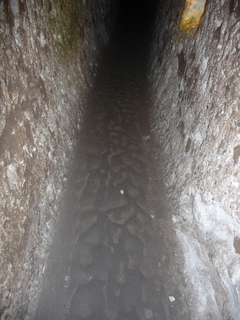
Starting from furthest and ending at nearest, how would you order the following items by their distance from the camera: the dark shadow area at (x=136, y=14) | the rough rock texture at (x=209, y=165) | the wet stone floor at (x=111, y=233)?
the dark shadow area at (x=136, y=14), the wet stone floor at (x=111, y=233), the rough rock texture at (x=209, y=165)

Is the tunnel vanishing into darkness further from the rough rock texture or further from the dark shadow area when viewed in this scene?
the dark shadow area

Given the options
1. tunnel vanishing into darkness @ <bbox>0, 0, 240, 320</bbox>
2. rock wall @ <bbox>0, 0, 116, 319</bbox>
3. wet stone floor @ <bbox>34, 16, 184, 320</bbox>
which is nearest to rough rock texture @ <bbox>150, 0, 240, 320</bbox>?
tunnel vanishing into darkness @ <bbox>0, 0, 240, 320</bbox>

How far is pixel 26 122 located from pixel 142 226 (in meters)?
1.50

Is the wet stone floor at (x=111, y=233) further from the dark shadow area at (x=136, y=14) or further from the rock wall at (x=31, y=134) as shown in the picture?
the dark shadow area at (x=136, y=14)

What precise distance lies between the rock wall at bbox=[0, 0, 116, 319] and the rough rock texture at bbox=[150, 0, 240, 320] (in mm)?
1289

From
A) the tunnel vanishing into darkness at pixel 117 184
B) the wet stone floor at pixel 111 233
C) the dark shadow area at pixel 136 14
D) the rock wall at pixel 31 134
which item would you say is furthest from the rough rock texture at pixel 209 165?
the dark shadow area at pixel 136 14

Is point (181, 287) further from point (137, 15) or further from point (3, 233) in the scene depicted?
point (137, 15)

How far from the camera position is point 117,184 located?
2.81 meters

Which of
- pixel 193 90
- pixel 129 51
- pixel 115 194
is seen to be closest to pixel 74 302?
pixel 115 194

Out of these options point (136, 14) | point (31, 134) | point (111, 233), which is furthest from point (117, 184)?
point (136, 14)

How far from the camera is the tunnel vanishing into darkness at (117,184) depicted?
183 cm

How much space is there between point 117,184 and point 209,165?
3.71 ft

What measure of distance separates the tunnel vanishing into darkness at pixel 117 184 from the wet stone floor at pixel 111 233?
0.01 m

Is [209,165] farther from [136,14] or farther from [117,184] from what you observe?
[136,14]
